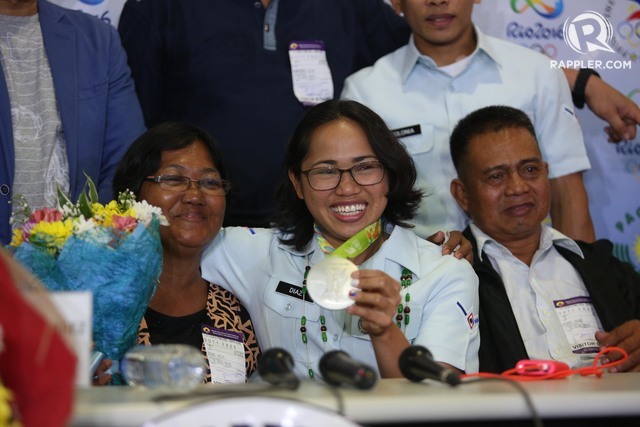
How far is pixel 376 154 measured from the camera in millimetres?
2607

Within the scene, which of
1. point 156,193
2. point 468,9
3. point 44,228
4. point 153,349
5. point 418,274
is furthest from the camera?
point 468,9

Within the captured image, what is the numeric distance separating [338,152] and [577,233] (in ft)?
4.62

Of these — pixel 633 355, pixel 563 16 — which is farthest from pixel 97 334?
pixel 563 16

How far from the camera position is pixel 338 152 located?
102 inches

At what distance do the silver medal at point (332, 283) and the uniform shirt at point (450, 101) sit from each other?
1430 mm

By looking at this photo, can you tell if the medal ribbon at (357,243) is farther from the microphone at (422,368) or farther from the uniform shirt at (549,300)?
the microphone at (422,368)

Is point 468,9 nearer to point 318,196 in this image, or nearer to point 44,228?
point 318,196

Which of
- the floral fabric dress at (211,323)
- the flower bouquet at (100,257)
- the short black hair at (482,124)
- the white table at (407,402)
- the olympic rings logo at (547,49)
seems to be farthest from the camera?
the olympic rings logo at (547,49)

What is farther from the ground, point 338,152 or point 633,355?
point 338,152

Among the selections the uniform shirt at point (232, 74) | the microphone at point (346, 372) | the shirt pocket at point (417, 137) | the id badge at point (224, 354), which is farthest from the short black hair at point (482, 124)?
the microphone at point (346, 372)

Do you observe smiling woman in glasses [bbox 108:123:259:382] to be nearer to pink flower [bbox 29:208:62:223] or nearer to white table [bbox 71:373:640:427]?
pink flower [bbox 29:208:62:223]

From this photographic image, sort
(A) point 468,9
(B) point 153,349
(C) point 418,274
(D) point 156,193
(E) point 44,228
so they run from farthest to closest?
(A) point 468,9 → (D) point 156,193 → (C) point 418,274 → (E) point 44,228 → (B) point 153,349

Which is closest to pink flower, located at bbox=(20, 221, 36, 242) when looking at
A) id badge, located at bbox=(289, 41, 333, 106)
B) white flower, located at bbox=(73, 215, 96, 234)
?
white flower, located at bbox=(73, 215, 96, 234)

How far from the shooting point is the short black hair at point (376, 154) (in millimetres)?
2625
